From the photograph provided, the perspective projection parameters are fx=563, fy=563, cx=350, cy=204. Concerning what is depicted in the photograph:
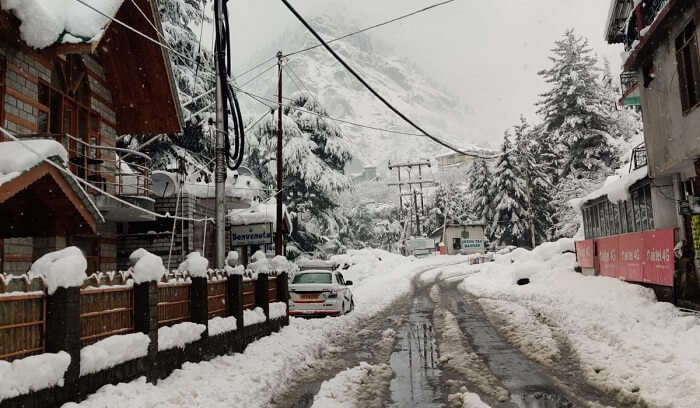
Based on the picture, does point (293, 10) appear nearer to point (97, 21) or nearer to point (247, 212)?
point (97, 21)

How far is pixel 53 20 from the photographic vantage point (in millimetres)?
11406

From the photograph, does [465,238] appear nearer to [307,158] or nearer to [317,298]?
[307,158]

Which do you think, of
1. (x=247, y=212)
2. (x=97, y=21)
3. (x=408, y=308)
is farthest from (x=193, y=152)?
(x=97, y=21)

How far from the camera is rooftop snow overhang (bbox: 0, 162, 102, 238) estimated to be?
10.2m

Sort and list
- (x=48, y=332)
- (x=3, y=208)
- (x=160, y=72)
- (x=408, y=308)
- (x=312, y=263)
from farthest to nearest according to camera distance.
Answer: (x=312, y=263) → (x=408, y=308) → (x=160, y=72) → (x=3, y=208) → (x=48, y=332)

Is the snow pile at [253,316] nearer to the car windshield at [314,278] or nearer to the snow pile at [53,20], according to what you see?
the car windshield at [314,278]

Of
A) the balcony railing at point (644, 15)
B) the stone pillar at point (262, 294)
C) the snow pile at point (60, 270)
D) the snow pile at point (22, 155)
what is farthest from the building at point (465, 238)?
the snow pile at point (60, 270)

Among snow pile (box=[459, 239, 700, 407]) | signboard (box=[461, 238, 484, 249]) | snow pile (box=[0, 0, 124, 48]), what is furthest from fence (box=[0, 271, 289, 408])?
signboard (box=[461, 238, 484, 249])

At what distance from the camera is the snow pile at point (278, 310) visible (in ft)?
48.5

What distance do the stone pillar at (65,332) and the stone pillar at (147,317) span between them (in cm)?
179

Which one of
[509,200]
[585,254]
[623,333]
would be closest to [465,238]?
[509,200]

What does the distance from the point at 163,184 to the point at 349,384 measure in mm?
11617

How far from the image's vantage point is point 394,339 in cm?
1333

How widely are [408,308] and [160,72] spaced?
1196 centimetres
